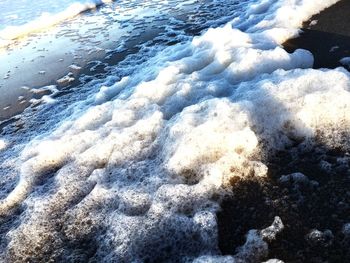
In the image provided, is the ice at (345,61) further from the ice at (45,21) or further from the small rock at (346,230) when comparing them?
the ice at (45,21)

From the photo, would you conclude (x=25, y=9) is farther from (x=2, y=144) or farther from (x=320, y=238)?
(x=320, y=238)

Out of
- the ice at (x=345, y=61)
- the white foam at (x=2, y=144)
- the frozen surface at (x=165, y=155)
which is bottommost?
the white foam at (x=2, y=144)

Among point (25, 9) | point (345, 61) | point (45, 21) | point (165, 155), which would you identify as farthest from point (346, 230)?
point (25, 9)

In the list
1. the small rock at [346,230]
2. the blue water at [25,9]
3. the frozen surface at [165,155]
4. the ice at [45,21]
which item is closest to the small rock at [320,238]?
the small rock at [346,230]

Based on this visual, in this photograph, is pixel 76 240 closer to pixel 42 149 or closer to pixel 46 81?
pixel 42 149

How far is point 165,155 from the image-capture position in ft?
11.5

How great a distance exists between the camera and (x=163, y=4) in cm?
948

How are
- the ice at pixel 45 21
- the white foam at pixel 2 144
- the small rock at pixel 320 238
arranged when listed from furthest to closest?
the ice at pixel 45 21
the white foam at pixel 2 144
the small rock at pixel 320 238

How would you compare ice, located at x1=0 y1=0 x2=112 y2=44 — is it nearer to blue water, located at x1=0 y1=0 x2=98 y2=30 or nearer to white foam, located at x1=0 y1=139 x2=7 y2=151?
blue water, located at x1=0 y1=0 x2=98 y2=30

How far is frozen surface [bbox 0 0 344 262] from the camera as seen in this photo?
2.83m

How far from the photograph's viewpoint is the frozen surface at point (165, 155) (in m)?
2.83

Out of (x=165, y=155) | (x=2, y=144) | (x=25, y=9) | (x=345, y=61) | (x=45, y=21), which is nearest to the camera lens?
(x=165, y=155)

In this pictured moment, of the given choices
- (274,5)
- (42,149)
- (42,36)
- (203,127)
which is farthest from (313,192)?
(42,36)

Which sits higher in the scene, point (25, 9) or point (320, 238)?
point (25, 9)
